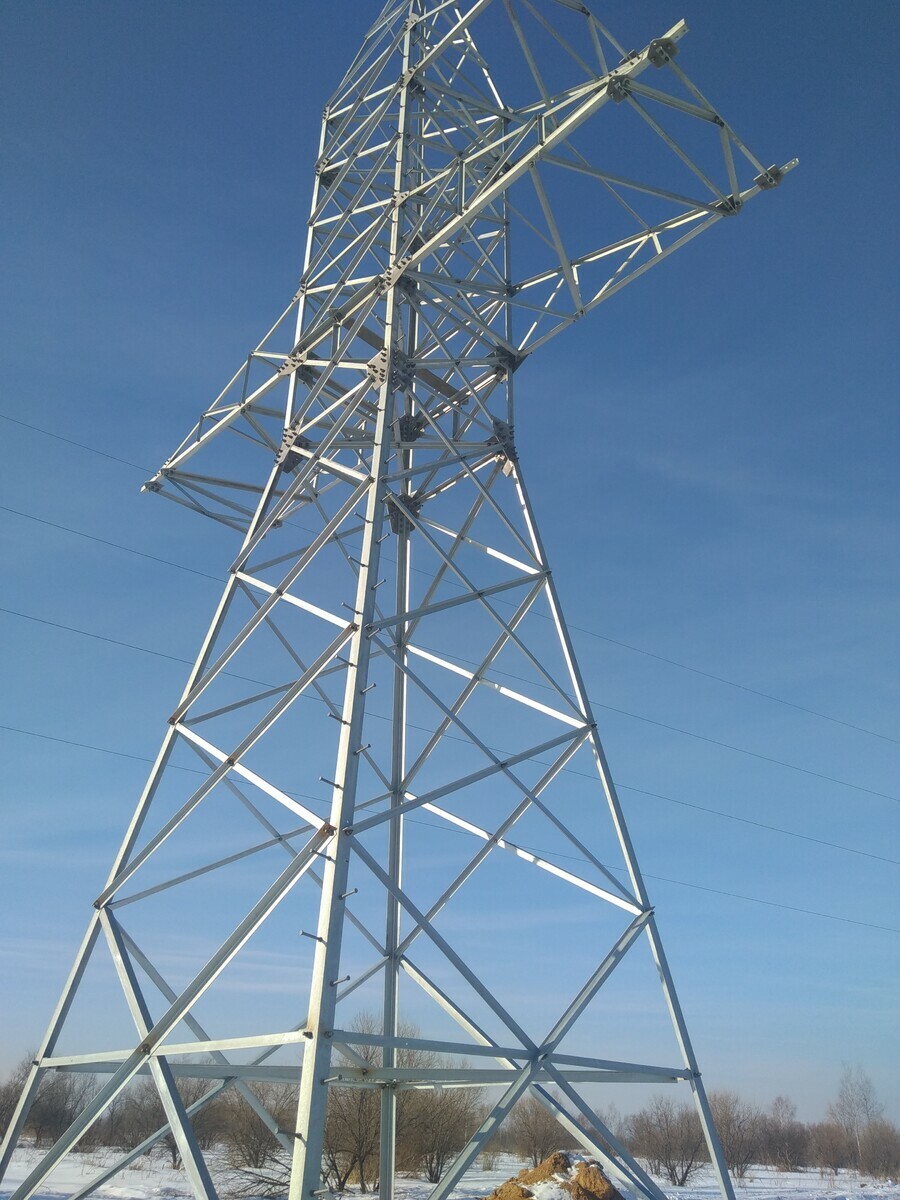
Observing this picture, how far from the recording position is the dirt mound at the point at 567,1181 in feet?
76.7

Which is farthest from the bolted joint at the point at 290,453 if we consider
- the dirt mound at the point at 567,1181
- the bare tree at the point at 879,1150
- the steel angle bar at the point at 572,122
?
the bare tree at the point at 879,1150

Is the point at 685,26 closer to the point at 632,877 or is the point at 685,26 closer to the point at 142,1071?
the point at 632,877

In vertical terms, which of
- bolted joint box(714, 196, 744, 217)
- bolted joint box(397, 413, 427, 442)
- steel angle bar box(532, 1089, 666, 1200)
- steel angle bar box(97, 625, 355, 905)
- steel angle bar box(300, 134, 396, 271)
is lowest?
steel angle bar box(532, 1089, 666, 1200)

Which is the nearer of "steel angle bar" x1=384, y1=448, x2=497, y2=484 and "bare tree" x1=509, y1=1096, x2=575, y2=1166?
"steel angle bar" x1=384, y1=448, x2=497, y2=484

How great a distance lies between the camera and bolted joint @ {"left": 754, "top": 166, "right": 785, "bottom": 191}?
37.2 ft

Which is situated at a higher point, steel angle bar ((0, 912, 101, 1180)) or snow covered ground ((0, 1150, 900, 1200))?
steel angle bar ((0, 912, 101, 1180))

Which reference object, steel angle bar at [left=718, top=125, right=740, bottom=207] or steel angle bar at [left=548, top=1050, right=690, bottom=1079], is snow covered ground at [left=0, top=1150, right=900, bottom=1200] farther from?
steel angle bar at [left=718, top=125, right=740, bottom=207]

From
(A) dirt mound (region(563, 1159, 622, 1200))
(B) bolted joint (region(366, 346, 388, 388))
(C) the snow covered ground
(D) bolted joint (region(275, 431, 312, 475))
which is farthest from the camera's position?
(C) the snow covered ground

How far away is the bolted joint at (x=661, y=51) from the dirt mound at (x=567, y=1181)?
83.8 ft

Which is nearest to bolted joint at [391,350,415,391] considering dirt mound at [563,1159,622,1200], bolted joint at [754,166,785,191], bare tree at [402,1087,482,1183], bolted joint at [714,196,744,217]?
bolted joint at [714,196,744,217]

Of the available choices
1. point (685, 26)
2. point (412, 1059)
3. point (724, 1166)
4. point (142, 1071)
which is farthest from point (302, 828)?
point (412, 1059)

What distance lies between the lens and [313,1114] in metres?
7.32

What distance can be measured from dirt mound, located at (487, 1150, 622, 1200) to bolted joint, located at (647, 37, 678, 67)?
83.8 ft

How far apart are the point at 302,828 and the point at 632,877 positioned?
475 centimetres
